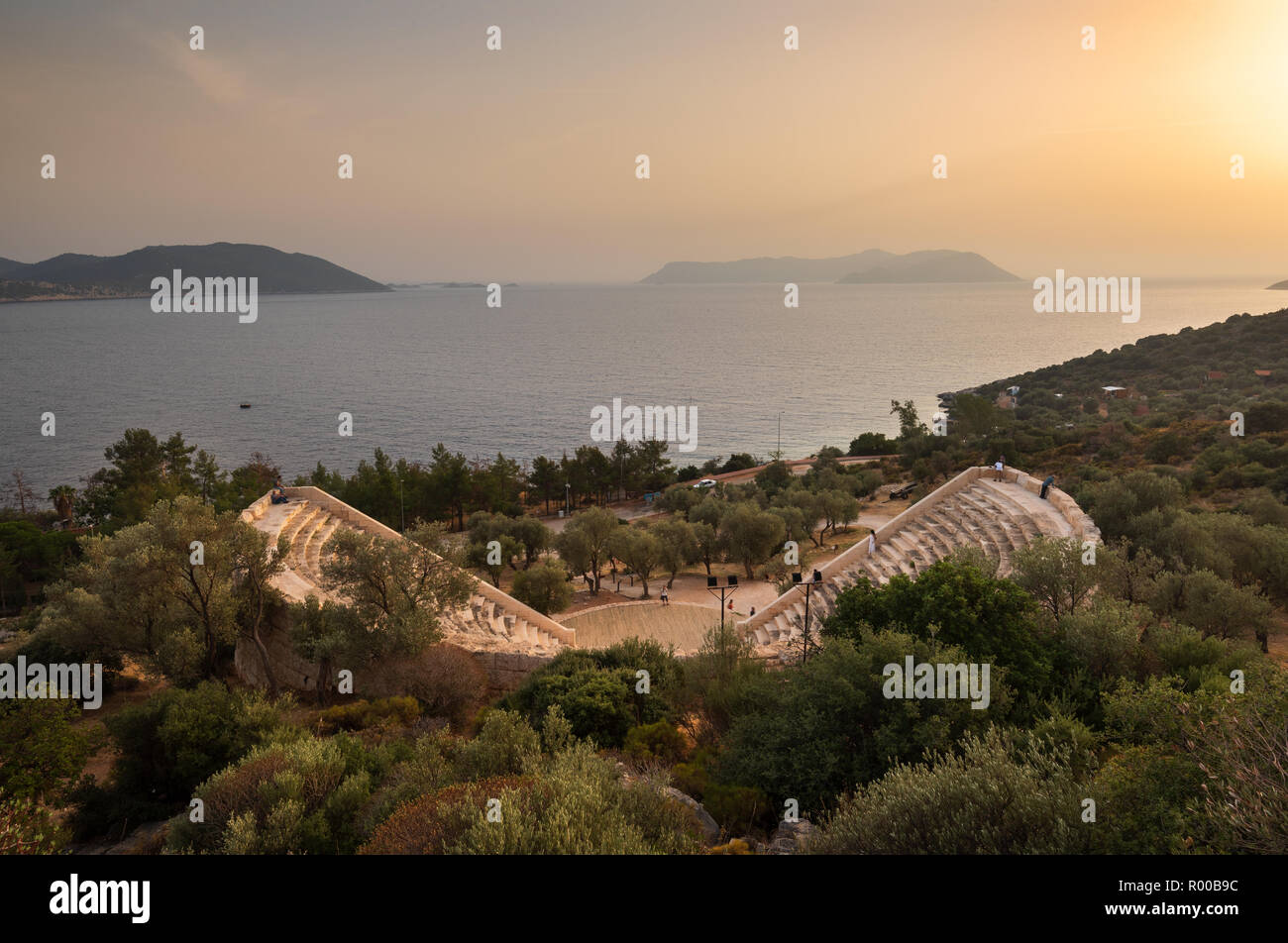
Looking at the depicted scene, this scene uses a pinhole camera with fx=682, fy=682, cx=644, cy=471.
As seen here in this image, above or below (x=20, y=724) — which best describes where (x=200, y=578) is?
above

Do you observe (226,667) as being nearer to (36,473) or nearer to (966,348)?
(36,473)

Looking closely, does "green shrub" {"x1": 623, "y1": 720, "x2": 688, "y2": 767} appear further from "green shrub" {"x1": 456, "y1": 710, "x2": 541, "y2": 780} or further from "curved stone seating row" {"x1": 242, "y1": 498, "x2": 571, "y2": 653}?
"curved stone seating row" {"x1": 242, "y1": 498, "x2": 571, "y2": 653}

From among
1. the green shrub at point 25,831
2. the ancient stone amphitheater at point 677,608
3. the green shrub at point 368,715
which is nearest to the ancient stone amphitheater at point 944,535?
the ancient stone amphitheater at point 677,608

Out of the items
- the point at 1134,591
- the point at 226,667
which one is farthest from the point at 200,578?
the point at 1134,591

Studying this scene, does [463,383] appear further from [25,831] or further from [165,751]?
[25,831]

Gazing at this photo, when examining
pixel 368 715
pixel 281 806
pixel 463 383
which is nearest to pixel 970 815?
pixel 281 806

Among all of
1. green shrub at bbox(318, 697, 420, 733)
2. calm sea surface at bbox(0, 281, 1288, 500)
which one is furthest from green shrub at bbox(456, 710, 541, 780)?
calm sea surface at bbox(0, 281, 1288, 500)

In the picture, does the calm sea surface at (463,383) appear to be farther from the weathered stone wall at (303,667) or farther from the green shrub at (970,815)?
the green shrub at (970,815)
